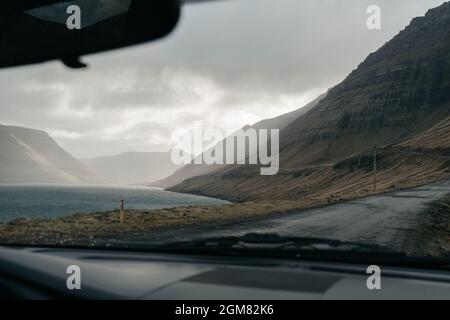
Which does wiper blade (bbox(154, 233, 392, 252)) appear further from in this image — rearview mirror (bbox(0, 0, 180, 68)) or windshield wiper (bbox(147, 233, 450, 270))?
rearview mirror (bbox(0, 0, 180, 68))

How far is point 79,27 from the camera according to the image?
4184 mm

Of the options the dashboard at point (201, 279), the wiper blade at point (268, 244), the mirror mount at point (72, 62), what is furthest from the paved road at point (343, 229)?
the dashboard at point (201, 279)

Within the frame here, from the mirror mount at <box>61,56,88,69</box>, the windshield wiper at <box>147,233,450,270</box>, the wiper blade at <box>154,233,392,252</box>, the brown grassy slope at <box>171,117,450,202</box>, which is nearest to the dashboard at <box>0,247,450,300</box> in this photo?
the windshield wiper at <box>147,233,450,270</box>

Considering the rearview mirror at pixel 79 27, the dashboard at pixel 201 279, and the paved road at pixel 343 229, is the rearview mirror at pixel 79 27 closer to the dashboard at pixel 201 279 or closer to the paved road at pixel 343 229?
the dashboard at pixel 201 279

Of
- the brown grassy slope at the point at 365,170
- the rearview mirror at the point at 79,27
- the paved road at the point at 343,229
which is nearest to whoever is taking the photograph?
the rearview mirror at the point at 79,27

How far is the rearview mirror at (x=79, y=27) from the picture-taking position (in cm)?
398

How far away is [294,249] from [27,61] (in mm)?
3307

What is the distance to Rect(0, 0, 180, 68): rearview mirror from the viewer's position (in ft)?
13.1

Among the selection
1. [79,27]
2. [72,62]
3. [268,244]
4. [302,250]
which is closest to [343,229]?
[268,244]

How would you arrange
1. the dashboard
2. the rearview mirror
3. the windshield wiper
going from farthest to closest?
the rearview mirror → the windshield wiper → the dashboard

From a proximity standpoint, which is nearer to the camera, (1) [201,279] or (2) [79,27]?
(1) [201,279]

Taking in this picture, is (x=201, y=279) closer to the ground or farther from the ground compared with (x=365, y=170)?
closer to the ground

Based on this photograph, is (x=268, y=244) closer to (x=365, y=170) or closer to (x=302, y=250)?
(x=302, y=250)

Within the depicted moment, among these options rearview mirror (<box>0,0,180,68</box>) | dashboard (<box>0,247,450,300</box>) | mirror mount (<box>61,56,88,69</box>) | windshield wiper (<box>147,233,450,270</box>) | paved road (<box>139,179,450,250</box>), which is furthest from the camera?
paved road (<box>139,179,450,250</box>)
